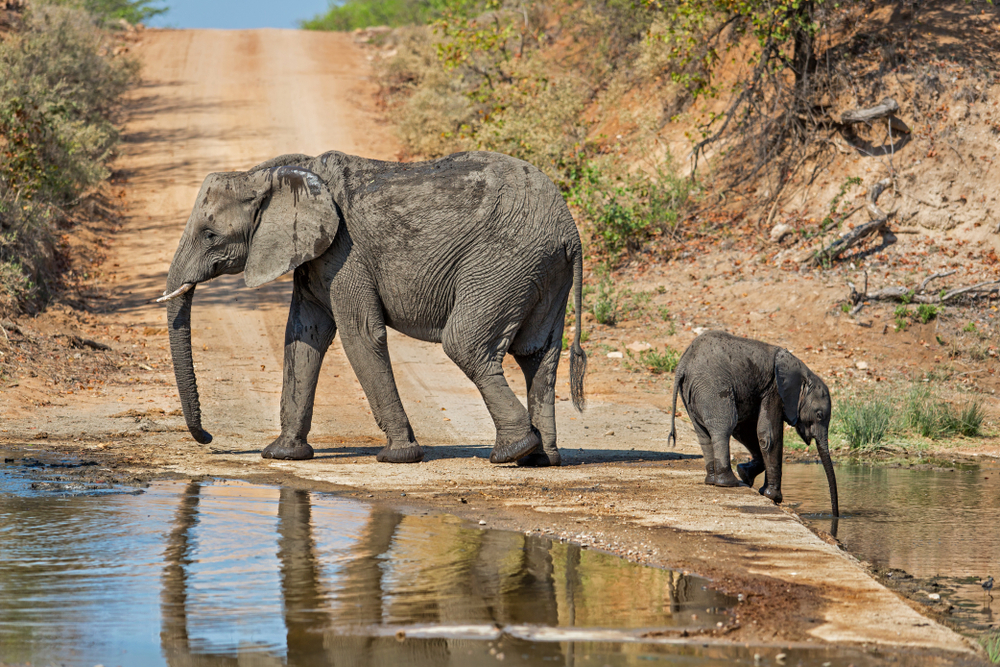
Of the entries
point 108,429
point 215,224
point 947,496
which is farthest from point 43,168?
point 947,496

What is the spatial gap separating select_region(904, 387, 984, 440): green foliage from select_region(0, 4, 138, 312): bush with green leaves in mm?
10819

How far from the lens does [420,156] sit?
25.7 m

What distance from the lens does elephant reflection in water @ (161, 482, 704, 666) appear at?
454cm

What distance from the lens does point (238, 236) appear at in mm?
8898

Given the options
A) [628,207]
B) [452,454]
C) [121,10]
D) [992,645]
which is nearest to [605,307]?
[628,207]

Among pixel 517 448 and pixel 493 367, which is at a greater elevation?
pixel 493 367

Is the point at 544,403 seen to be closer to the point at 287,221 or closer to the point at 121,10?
the point at 287,221

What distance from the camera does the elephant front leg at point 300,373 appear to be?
9.18 metres

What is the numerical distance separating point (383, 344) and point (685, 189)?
35.2ft

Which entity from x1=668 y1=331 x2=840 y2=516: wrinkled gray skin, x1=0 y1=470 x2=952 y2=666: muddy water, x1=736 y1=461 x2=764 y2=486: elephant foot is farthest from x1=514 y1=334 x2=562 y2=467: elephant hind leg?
x1=0 y1=470 x2=952 y2=666: muddy water

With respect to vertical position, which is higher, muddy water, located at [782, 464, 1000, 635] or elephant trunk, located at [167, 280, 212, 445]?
elephant trunk, located at [167, 280, 212, 445]

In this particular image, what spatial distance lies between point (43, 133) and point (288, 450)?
36.5ft

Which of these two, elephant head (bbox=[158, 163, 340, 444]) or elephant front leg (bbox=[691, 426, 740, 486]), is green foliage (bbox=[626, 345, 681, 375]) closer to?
elephant front leg (bbox=[691, 426, 740, 486])

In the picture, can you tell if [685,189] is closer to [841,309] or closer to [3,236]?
[841,309]
